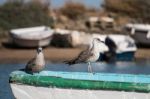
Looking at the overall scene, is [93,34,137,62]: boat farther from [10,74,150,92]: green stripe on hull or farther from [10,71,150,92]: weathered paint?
[10,74,150,92]: green stripe on hull

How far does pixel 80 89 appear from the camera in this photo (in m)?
15.0

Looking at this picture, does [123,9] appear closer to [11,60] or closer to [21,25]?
[21,25]

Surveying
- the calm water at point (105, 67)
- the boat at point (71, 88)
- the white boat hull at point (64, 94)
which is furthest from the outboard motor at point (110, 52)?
the white boat hull at point (64, 94)

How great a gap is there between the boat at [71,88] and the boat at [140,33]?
823 inches

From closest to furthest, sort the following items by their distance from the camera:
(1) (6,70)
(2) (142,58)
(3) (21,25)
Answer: (1) (6,70) → (2) (142,58) → (3) (21,25)

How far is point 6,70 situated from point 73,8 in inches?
737

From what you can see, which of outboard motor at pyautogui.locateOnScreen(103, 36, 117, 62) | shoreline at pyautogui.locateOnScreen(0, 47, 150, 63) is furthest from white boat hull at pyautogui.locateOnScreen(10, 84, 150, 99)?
outboard motor at pyautogui.locateOnScreen(103, 36, 117, 62)

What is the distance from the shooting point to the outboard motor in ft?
107

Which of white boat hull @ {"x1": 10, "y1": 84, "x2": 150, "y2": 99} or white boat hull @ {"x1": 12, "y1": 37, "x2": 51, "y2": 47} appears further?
white boat hull @ {"x1": 12, "y1": 37, "x2": 51, "y2": 47}

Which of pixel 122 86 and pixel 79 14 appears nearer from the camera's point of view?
pixel 122 86

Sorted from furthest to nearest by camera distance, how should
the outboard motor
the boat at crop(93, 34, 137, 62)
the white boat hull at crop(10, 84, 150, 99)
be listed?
the boat at crop(93, 34, 137, 62), the outboard motor, the white boat hull at crop(10, 84, 150, 99)

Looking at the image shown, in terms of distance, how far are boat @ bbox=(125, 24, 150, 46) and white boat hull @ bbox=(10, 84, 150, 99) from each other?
2122cm

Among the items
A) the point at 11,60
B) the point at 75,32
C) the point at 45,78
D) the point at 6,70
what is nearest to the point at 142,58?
the point at 75,32

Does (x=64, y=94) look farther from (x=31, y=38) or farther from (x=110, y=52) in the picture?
(x=31, y=38)
